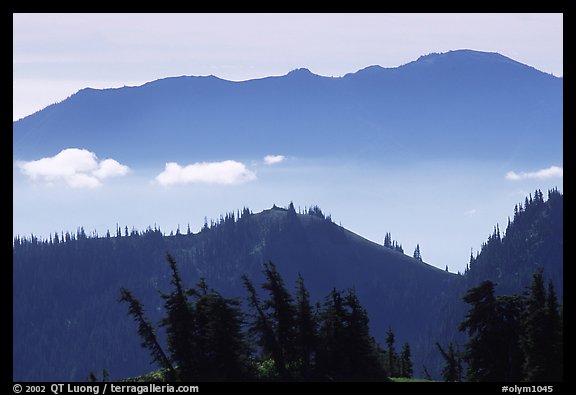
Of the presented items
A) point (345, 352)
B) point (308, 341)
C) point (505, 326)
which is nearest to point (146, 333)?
point (308, 341)

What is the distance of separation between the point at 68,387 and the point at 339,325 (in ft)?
146

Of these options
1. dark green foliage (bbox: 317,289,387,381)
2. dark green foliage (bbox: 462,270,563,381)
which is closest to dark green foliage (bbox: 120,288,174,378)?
dark green foliage (bbox: 317,289,387,381)

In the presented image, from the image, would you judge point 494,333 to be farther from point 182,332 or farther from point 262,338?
point 182,332

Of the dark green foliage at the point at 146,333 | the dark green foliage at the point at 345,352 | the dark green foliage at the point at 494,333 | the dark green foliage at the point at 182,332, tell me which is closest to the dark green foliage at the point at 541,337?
the dark green foliage at the point at 494,333

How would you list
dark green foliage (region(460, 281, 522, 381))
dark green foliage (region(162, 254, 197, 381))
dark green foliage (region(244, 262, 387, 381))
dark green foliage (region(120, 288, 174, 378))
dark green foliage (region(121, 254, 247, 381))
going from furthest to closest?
1. dark green foliage (region(244, 262, 387, 381))
2. dark green foliage (region(460, 281, 522, 381))
3. dark green foliage (region(162, 254, 197, 381))
4. dark green foliage (region(120, 288, 174, 378))
5. dark green foliage (region(121, 254, 247, 381))

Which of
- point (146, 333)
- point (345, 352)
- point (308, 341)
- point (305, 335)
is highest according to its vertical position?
point (146, 333)

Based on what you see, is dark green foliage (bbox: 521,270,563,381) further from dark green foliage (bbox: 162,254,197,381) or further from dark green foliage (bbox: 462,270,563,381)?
dark green foliage (bbox: 162,254,197,381)

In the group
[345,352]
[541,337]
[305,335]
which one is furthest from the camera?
[345,352]

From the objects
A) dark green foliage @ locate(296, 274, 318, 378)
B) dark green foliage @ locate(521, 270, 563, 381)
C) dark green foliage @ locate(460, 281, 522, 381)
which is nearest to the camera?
dark green foliage @ locate(521, 270, 563, 381)

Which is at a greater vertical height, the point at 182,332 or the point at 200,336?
the point at 182,332

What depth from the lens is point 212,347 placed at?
73.8 metres

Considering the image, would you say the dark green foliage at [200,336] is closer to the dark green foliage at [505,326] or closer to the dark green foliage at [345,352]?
the dark green foliage at [345,352]
